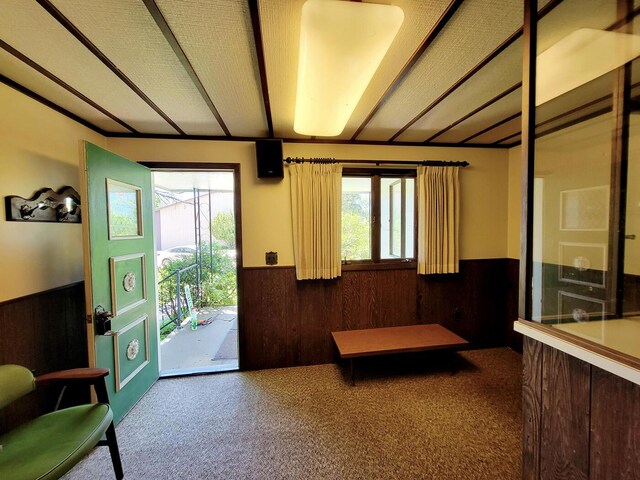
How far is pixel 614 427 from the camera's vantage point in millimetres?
832

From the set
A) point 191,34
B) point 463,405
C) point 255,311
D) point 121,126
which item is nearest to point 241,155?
point 121,126

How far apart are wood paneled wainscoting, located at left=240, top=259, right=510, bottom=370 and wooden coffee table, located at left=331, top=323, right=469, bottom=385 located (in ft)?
0.39

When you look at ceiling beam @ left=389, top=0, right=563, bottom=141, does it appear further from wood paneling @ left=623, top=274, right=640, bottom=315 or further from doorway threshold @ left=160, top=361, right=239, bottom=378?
doorway threshold @ left=160, top=361, right=239, bottom=378

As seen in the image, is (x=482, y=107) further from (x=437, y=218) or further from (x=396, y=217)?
(x=396, y=217)

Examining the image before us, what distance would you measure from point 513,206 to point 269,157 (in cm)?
276

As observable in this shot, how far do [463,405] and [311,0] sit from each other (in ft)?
8.88

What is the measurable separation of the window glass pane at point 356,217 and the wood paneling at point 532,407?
166cm

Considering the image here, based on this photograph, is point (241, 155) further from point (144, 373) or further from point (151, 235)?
point (144, 373)

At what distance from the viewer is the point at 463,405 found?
6.32 feet

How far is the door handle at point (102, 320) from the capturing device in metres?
1.62

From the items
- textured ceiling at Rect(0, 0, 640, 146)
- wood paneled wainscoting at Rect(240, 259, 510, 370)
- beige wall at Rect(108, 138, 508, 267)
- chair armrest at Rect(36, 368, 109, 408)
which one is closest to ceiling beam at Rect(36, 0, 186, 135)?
textured ceiling at Rect(0, 0, 640, 146)

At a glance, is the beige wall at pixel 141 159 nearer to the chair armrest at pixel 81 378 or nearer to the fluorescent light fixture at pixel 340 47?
the chair armrest at pixel 81 378

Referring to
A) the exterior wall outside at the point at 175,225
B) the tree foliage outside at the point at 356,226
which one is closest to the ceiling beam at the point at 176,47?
the tree foliage outside at the point at 356,226

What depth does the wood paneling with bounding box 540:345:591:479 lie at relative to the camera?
0.92 metres
